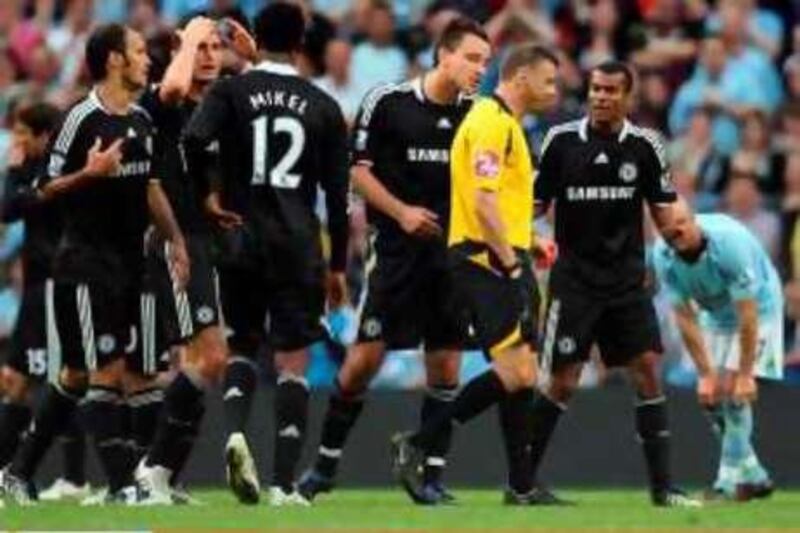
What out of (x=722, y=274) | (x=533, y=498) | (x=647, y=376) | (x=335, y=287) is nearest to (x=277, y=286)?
(x=335, y=287)

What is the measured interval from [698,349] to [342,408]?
2.19 meters

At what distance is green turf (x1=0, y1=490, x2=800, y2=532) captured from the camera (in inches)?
575

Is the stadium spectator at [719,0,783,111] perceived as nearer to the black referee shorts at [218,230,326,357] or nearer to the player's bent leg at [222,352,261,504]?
the black referee shorts at [218,230,326,357]

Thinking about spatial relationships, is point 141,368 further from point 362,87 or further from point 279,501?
point 362,87

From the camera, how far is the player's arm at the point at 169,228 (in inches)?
647

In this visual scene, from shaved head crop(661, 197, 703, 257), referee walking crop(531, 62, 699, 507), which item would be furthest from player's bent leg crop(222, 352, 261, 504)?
shaved head crop(661, 197, 703, 257)

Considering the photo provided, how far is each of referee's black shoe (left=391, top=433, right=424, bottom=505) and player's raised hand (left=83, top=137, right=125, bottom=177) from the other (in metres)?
2.22

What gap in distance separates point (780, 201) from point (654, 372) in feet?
14.6

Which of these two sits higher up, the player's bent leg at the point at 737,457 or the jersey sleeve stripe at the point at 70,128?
the jersey sleeve stripe at the point at 70,128

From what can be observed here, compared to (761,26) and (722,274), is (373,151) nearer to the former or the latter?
(722,274)

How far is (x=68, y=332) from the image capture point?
1670 centimetres

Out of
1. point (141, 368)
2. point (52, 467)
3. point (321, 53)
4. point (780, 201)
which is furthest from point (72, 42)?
point (141, 368)

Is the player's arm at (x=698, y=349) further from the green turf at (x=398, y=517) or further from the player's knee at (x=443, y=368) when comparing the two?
the player's knee at (x=443, y=368)

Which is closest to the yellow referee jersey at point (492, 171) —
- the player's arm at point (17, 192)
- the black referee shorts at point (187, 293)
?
the black referee shorts at point (187, 293)
